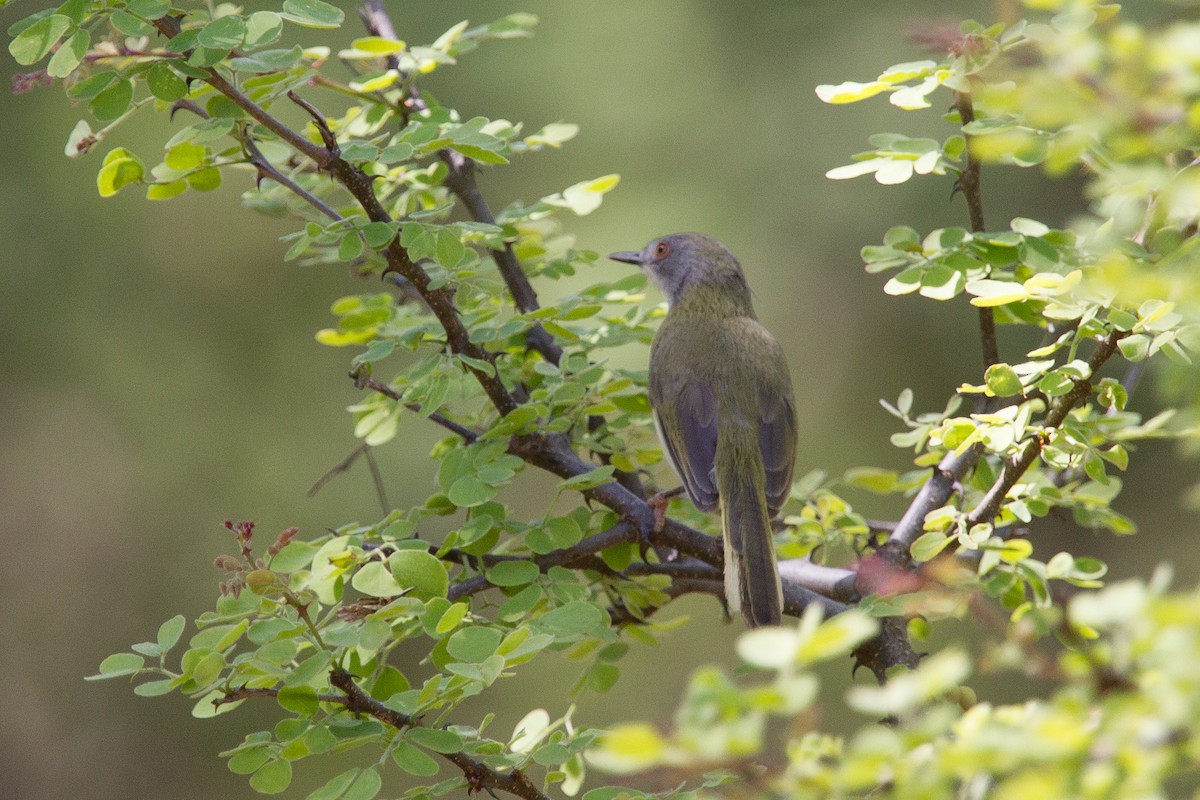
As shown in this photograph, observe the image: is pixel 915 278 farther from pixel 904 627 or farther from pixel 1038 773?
pixel 1038 773

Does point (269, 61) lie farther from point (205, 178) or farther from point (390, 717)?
point (390, 717)

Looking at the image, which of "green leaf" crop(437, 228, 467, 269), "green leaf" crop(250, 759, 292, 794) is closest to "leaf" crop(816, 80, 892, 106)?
"green leaf" crop(437, 228, 467, 269)

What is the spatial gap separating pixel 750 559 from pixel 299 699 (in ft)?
4.11

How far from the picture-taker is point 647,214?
790 cm

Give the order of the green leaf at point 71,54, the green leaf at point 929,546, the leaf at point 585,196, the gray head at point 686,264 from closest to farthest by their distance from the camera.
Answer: the green leaf at point 71,54 → the green leaf at point 929,546 → the leaf at point 585,196 → the gray head at point 686,264

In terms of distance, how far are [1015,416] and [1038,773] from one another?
152 cm

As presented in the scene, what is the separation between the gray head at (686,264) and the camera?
184 inches

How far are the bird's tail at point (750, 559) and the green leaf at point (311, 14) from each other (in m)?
1.56

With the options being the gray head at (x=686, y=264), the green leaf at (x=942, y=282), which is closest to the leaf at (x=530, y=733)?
the green leaf at (x=942, y=282)

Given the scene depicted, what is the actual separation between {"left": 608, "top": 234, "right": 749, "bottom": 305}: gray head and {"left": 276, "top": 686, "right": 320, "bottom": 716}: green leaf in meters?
2.64

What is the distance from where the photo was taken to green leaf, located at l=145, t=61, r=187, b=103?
2.42m

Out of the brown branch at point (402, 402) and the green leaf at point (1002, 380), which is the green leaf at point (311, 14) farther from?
the green leaf at point (1002, 380)

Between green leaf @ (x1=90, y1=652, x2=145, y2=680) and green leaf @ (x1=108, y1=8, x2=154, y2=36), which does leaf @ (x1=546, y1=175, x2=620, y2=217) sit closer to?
green leaf @ (x1=108, y1=8, x2=154, y2=36)

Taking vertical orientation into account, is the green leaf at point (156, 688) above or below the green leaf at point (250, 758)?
above
